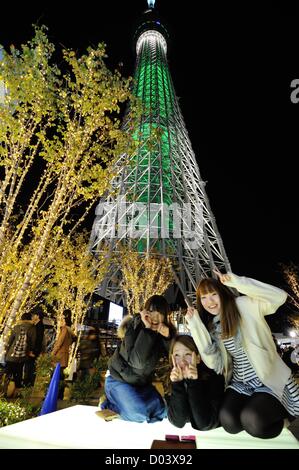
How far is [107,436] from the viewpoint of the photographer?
2188 millimetres

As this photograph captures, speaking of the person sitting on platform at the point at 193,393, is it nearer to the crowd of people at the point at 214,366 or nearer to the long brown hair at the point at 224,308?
the crowd of people at the point at 214,366

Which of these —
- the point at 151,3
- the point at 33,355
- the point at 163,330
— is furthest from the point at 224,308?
the point at 151,3

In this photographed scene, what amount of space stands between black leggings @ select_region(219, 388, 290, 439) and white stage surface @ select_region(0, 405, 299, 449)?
0.27ft

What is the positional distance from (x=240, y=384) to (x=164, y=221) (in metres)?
20.7

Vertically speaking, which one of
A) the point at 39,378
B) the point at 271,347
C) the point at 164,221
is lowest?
the point at 39,378

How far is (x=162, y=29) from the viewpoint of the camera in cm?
3947

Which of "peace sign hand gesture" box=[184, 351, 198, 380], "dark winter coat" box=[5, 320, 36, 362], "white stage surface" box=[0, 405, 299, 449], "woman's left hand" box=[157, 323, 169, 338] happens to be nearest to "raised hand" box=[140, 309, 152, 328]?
"woman's left hand" box=[157, 323, 169, 338]

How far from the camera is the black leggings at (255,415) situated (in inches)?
75.9

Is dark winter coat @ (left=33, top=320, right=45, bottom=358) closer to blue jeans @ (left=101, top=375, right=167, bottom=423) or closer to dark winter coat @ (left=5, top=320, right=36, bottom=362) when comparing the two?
dark winter coat @ (left=5, top=320, right=36, bottom=362)

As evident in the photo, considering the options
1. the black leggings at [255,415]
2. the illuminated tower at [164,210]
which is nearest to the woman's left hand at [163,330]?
the black leggings at [255,415]

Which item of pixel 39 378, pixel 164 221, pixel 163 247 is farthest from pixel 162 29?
pixel 39 378

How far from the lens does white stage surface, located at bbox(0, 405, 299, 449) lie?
1966 mm

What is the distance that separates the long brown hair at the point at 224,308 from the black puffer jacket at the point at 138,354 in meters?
0.49
